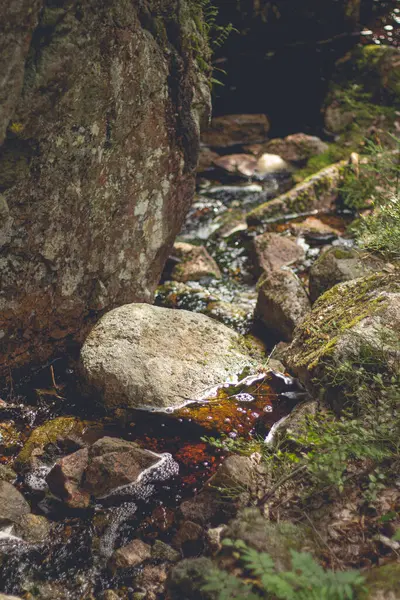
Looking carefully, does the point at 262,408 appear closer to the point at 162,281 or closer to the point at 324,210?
the point at 162,281

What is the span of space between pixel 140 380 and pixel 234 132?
29.2 ft

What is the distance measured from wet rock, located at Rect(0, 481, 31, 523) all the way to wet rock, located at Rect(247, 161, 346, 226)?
589cm

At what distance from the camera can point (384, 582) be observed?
2.10 m

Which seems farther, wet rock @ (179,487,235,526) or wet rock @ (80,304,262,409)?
wet rock @ (80,304,262,409)

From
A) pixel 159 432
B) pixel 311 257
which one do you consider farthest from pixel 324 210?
pixel 159 432

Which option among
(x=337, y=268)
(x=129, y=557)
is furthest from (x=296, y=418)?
(x=337, y=268)

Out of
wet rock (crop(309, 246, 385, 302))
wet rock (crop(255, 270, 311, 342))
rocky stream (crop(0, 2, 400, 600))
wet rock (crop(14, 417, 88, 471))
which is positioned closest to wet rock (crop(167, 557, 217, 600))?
rocky stream (crop(0, 2, 400, 600))

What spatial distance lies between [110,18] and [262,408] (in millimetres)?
3359

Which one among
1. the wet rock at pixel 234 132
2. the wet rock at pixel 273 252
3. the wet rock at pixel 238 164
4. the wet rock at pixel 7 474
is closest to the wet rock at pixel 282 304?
the wet rock at pixel 273 252

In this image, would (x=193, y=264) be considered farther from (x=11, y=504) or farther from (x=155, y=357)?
(x=11, y=504)

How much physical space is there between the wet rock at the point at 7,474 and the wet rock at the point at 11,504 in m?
0.21

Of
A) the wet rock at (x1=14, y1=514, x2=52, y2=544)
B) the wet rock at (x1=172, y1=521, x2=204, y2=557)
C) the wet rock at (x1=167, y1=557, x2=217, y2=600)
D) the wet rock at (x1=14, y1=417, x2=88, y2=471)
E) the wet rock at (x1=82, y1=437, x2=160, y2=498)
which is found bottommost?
the wet rock at (x1=14, y1=417, x2=88, y2=471)

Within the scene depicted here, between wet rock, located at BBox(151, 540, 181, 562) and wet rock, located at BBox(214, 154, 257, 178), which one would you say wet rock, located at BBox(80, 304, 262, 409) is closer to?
wet rock, located at BBox(151, 540, 181, 562)

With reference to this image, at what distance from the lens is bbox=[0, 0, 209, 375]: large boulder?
3555 millimetres
